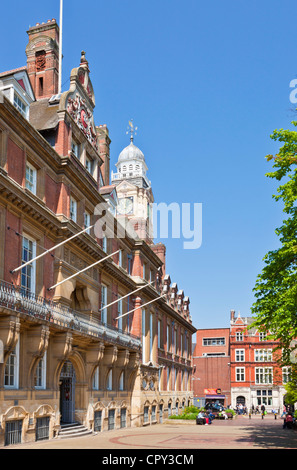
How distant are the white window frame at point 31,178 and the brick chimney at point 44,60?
7.74 m

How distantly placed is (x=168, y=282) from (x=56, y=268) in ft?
119

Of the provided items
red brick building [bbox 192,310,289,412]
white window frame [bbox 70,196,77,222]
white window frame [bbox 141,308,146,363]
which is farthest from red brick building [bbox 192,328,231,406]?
white window frame [bbox 70,196,77,222]

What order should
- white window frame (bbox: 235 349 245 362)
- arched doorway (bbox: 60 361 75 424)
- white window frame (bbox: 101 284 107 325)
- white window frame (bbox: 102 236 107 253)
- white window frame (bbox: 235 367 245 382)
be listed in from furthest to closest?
white window frame (bbox: 235 349 245 362), white window frame (bbox: 235 367 245 382), white window frame (bbox: 102 236 107 253), white window frame (bbox: 101 284 107 325), arched doorway (bbox: 60 361 75 424)

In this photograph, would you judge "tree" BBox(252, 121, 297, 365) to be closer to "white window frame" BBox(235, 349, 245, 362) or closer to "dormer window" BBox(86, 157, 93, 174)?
"dormer window" BBox(86, 157, 93, 174)

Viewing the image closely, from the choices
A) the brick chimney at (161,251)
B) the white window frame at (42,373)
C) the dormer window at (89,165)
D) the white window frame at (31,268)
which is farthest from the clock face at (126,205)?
the white window frame at (42,373)

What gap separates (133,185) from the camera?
85.8 metres

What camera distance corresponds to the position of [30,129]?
81.4 ft

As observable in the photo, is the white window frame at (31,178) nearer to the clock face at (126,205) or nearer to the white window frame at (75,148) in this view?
the white window frame at (75,148)

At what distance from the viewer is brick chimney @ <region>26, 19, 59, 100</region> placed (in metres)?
32.4

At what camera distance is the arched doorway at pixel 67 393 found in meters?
29.1

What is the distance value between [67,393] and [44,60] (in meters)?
20.3

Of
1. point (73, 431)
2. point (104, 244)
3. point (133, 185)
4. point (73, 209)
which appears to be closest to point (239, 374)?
point (133, 185)
